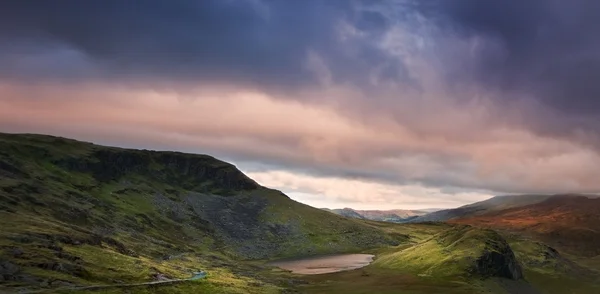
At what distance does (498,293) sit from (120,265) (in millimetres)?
148925

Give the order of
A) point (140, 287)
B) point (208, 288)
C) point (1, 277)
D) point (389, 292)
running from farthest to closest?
point (389, 292), point (208, 288), point (140, 287), point (1, 277)

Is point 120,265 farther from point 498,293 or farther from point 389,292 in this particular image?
point 498,293

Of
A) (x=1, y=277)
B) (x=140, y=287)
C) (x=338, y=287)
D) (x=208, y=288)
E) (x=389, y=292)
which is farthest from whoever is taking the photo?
(x=338, y=287)

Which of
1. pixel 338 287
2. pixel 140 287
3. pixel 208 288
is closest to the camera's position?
pixel 140 287

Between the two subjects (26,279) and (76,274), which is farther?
(76,274)

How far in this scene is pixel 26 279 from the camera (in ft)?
434

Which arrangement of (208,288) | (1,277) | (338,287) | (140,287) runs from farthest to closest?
1. (338,287)
2. (208,288)
3. (140,287)
4. (1,277)

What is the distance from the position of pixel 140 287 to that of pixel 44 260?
32049 mm

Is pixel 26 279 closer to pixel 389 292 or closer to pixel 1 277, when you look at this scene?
pixel 1 277

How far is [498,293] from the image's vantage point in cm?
19725

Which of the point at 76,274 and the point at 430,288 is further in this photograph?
the point at 430,288

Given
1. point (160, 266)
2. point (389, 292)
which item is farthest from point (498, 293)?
point (160, 266)

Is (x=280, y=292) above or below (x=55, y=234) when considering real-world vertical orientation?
below

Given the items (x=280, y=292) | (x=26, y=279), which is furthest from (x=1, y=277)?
(x=280, y=292)
